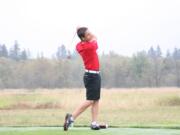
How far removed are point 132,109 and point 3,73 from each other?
7838 cm

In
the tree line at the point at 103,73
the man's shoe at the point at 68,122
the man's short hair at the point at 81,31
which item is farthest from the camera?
the tree line at the point at 103,73

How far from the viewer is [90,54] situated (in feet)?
31.0

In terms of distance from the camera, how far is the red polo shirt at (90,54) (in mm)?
9438

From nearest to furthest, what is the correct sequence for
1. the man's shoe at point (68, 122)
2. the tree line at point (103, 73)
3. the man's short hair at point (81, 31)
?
1. the man's shoe at point (68, 122)
2. the man's short hair at point (81, 31)
3. the tree line at point (103, 73)

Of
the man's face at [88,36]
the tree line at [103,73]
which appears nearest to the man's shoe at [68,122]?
the man's face at [88,36]

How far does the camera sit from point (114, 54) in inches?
5007

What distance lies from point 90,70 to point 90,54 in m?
0.24

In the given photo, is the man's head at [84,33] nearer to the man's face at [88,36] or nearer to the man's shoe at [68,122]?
the man's face at [88,36]

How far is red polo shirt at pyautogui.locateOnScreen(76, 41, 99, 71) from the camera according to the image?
31.0 feet

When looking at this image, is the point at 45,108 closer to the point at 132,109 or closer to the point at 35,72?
the point at 132,109

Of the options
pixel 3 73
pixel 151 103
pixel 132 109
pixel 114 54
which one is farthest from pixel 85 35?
pixel 114 54

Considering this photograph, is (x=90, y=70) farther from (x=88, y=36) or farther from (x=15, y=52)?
(x=15, y=52)

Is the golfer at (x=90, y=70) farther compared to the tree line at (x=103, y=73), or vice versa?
the tree line at (x=103, y=73)

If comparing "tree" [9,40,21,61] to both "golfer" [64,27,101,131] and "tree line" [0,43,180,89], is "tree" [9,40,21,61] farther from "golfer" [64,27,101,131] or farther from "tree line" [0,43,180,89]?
"golfer" [64,27,101,131]
